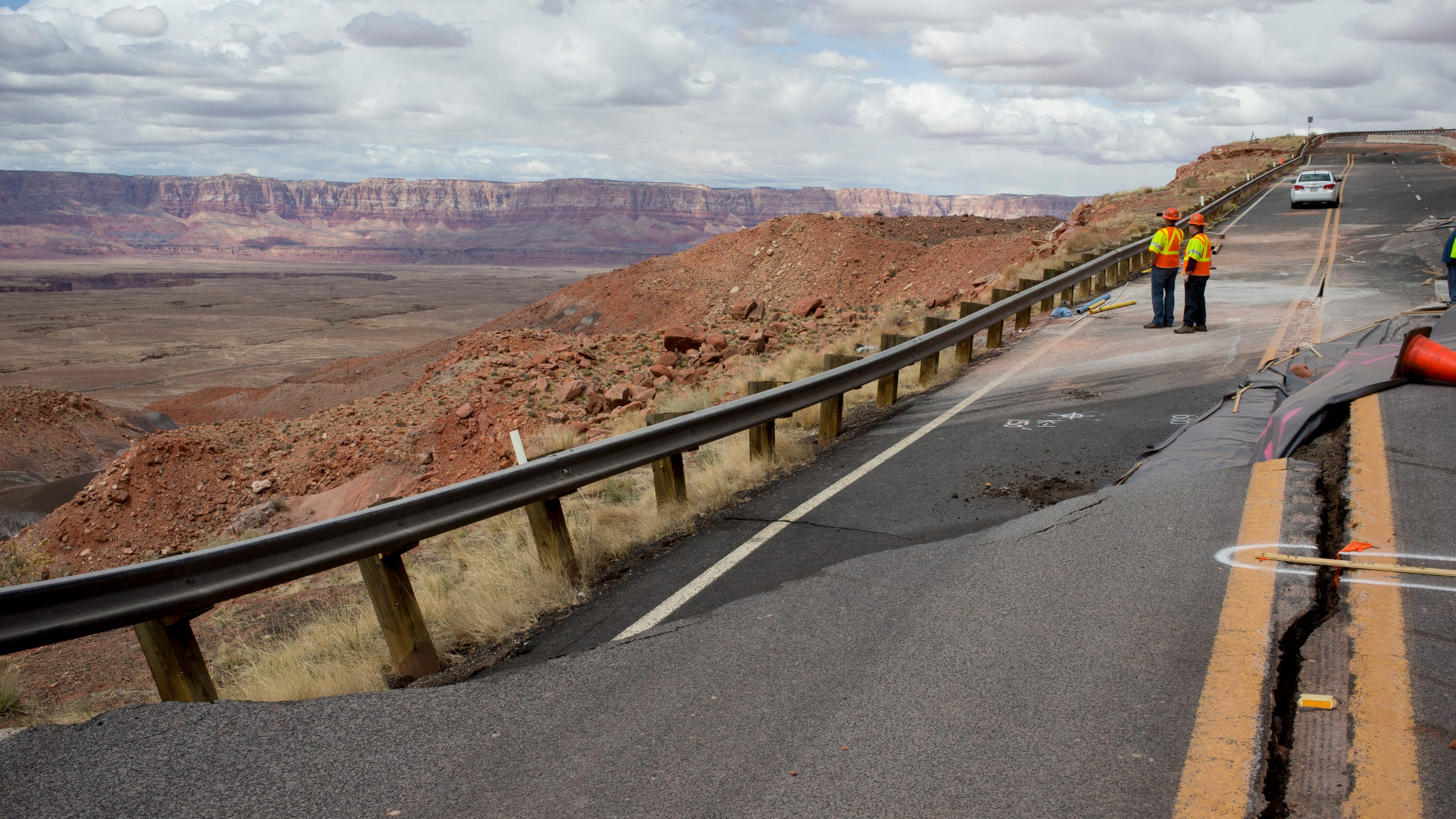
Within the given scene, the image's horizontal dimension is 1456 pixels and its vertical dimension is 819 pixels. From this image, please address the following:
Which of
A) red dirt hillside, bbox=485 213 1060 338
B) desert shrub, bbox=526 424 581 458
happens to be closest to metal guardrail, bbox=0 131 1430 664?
desert shrub, bbox=526 424 581 458

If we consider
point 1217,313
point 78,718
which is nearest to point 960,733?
point 78,718

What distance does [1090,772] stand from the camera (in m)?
3.15

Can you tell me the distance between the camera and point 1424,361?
6.71 m

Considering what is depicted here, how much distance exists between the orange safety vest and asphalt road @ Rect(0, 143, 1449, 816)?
8.51 metres

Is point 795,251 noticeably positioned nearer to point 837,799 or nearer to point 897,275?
point 897,275

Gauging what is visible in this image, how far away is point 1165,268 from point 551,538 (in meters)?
11.0

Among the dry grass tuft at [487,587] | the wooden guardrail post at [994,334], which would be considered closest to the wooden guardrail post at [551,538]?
the dry grass tuft at [487,587]

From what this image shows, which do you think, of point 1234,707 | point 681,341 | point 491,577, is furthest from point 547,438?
point 1234,707

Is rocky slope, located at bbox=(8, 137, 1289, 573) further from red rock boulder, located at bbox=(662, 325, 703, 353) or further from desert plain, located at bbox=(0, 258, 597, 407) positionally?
desert plain, located at bbox=(0, 258, 597, 407)

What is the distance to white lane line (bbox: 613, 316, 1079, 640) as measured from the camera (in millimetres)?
4914

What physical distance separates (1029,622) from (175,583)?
3.73 metres

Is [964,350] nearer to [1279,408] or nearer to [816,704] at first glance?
[1279,408]

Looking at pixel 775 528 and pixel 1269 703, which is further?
pixel 775 528

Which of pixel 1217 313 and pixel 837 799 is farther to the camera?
pixel 1217 313
